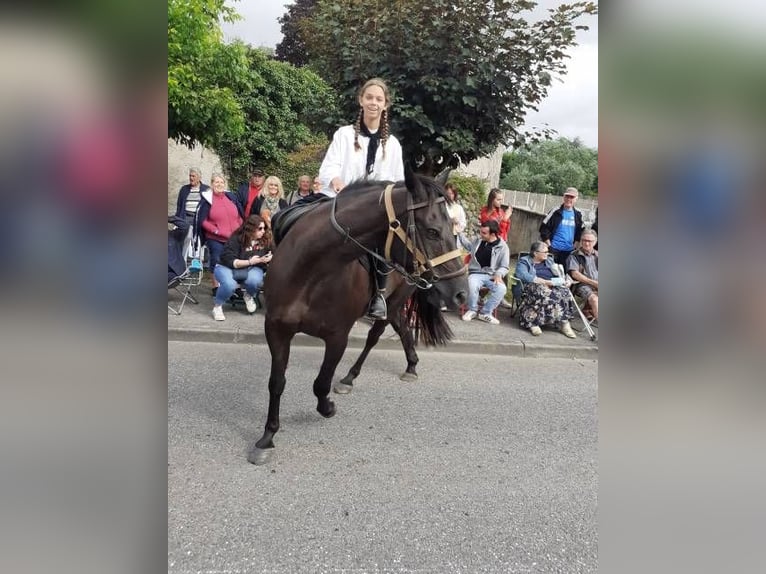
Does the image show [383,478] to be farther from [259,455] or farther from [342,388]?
[342,388]

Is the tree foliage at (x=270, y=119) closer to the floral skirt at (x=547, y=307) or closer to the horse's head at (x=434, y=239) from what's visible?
the floral skirt at (x=547, y=307)

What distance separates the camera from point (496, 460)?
3.27m

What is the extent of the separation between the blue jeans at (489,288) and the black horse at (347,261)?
3974 millimetres

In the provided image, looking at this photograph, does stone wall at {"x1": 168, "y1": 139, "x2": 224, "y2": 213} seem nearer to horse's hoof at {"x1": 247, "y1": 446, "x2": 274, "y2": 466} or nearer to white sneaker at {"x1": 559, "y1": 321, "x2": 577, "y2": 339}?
white sneaker at {"x1": 559, "y1": 321, "x2": 577, "y2": 339}

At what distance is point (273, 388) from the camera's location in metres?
3.17

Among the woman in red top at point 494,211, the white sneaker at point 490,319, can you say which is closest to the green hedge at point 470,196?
the woman in red top at point 494,211

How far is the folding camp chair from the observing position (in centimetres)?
635

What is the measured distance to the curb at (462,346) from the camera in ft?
18.7

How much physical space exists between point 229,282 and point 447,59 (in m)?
4.13

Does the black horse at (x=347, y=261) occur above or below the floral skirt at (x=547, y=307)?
above

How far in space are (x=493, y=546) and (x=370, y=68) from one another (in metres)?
6.33

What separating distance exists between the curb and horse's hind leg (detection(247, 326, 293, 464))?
2.57 m

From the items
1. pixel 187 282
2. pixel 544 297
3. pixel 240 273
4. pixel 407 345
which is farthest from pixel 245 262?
pixel 544 297
